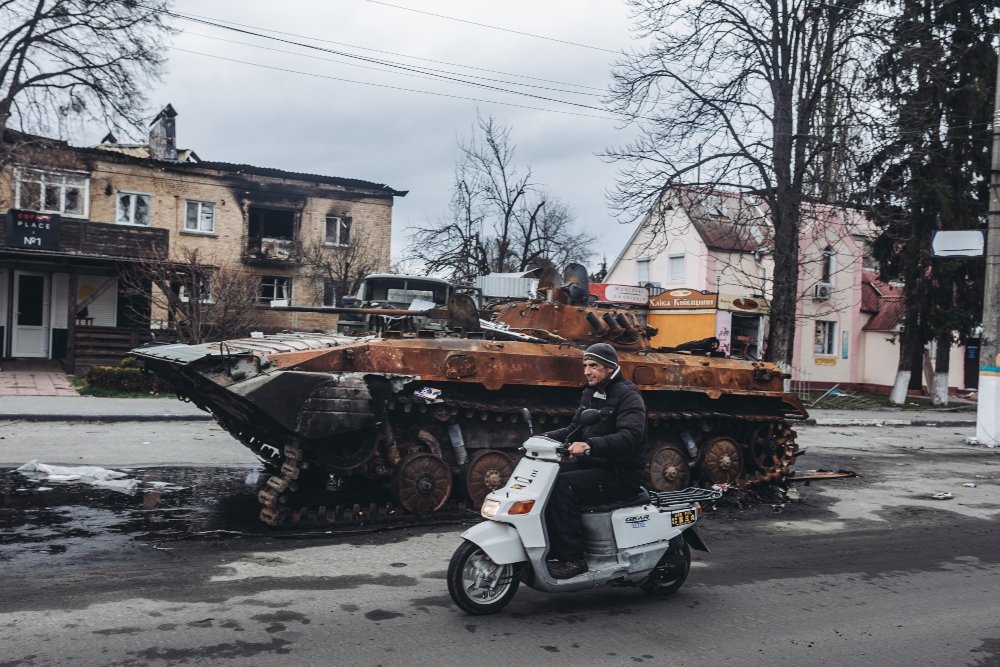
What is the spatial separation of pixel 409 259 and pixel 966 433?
70.2ft

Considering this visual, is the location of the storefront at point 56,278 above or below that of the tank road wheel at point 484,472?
above

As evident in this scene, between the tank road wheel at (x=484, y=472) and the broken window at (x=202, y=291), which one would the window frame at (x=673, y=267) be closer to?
the broken window at (x=202, y=291)

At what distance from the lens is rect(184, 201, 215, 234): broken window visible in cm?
2872

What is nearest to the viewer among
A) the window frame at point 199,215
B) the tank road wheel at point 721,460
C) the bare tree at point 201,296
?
the tank road wheel at point 721,460

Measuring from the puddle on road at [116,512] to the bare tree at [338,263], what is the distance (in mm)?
19629

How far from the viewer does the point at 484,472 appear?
27.4 feet

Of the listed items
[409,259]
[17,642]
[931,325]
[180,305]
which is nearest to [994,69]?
[931,325]

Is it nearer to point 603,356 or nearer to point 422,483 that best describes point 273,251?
point 422,483

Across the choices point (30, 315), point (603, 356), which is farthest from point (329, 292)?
point (603, 356)

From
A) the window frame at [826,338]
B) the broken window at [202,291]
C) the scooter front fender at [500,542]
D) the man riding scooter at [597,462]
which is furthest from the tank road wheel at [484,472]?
the window frame at [826,338]

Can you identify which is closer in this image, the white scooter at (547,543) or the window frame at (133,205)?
the white scooter at (547,543)

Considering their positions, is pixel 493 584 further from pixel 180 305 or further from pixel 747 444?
pixel 180 305

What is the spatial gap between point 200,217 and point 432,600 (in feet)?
85.4

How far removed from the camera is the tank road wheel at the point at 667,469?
930cm
